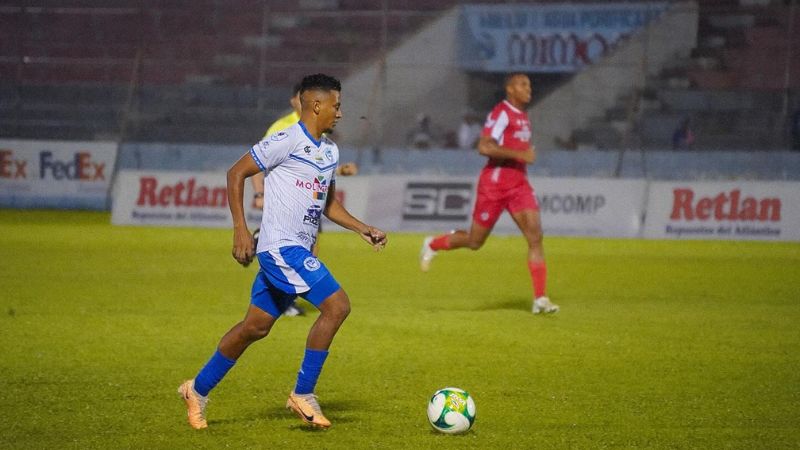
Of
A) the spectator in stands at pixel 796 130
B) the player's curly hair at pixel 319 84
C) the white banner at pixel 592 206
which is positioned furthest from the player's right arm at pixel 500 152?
the spectator in stands at pixel 796 130

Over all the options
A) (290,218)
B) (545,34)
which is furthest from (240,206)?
(545,34)

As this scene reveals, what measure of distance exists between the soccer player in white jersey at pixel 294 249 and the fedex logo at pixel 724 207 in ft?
54.1

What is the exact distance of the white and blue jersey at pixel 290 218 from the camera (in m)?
6.79

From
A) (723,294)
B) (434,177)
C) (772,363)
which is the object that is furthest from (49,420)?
(434,177)

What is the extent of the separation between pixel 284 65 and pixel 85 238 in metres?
9.64

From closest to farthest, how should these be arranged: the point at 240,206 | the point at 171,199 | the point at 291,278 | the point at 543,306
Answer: the point at 240,206 → the point at 291,278 → the point at 543,306 → the point at 171,199

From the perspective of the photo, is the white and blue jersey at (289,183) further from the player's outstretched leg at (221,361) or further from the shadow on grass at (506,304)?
the shadow on grass at (506,304)

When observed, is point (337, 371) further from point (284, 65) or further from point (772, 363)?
point (284, 65)

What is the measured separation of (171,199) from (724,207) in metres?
11.2

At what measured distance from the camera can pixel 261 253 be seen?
6855mm

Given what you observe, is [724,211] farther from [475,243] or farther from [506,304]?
[475,243]

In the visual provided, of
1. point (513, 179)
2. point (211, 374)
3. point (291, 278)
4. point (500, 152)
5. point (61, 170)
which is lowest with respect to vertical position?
point (61, 170)

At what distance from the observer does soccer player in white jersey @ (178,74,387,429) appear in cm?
679

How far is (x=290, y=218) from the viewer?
6.86 m
